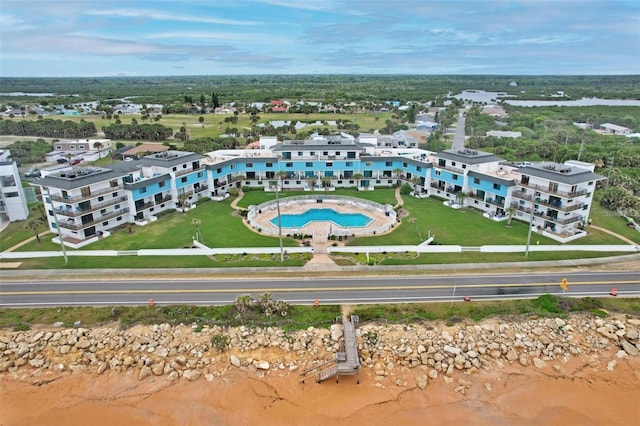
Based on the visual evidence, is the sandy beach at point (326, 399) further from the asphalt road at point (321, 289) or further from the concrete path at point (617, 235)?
the concrete path at point (617, 235)

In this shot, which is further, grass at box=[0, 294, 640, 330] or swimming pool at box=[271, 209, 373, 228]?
swimming pool at box=[271, 209, 373, 228]

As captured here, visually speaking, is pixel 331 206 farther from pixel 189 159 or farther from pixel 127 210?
pixel 127 210

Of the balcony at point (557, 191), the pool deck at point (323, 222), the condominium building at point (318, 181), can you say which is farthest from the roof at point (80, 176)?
the balcony at point (557, 191)

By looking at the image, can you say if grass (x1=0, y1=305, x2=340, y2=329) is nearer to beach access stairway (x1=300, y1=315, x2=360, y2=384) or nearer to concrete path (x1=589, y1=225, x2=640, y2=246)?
beach access stairway (x1=300, y1=315, x2=360, y2=384)

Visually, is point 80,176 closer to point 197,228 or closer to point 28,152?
point 197,228

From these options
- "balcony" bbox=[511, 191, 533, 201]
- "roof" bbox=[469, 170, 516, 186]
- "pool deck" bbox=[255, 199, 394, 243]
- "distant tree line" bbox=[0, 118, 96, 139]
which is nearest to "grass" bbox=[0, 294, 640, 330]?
"pool deck" bbox=[255, 199, 394, 243]

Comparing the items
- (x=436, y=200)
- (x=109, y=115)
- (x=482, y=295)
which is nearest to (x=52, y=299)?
(x=482, y=295)
